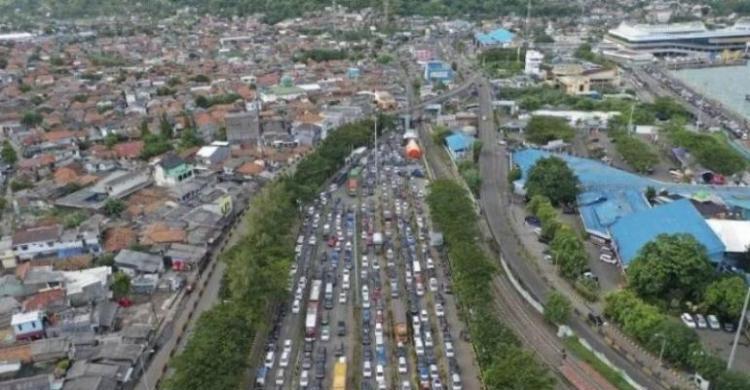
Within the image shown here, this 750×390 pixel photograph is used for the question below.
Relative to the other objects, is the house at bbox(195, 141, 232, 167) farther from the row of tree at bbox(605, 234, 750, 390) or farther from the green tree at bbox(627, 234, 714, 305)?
the green tree at bbox(627, 234, 714, 305)

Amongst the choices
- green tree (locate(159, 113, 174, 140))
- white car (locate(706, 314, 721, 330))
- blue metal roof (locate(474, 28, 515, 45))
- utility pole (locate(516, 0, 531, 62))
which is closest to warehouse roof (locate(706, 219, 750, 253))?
white car (locate(706, 314, 721, 330))

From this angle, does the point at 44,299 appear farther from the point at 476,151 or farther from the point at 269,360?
the point at 476,151

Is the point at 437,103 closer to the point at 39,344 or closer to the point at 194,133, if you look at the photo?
the point at 194,133

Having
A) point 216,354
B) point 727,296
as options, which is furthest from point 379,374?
point 727,296

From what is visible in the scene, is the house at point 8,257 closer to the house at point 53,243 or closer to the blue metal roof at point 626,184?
the house at point 53,243

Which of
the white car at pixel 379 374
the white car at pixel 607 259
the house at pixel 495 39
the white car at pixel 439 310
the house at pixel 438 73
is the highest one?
the house at pixel 495 39

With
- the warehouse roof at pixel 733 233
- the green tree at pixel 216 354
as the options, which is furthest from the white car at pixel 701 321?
the green tree at pixel 216 354
